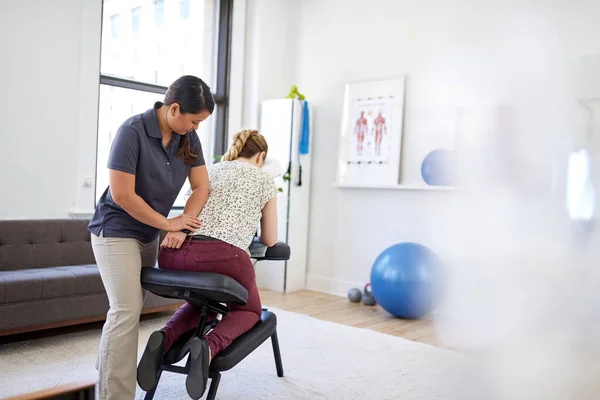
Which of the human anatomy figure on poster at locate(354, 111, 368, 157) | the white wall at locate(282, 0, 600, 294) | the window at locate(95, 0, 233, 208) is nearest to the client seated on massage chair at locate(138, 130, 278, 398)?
the white wall at locate(282, 0, 600, 294)

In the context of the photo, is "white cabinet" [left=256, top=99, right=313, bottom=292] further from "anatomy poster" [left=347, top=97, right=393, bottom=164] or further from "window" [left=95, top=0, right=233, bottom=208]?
"window" [left=95, top=0, right=233, bottom=208]

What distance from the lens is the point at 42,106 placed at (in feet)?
11.5

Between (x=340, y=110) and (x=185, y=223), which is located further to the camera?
(x=340, y=110)

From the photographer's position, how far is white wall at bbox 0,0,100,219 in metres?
3.37

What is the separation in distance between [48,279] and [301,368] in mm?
1357

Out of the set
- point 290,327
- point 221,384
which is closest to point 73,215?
point 290,327

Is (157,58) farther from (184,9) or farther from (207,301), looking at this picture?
(207,301)

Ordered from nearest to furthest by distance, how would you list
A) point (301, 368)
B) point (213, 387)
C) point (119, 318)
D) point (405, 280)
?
point (119, 318)
point (213, 387)
point (301, 368)
point (405, 280)

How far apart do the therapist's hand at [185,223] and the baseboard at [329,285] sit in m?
2.67

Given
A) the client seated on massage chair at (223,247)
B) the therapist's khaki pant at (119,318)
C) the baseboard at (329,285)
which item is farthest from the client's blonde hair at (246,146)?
the baseboard at (329,285)

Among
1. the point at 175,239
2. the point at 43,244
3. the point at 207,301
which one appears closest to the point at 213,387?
the point at 207,301

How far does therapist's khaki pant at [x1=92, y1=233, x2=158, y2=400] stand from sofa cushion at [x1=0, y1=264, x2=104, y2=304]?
114 centimetres

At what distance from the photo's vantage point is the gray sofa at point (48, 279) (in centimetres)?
266

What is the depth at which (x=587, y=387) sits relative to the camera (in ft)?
2.70
